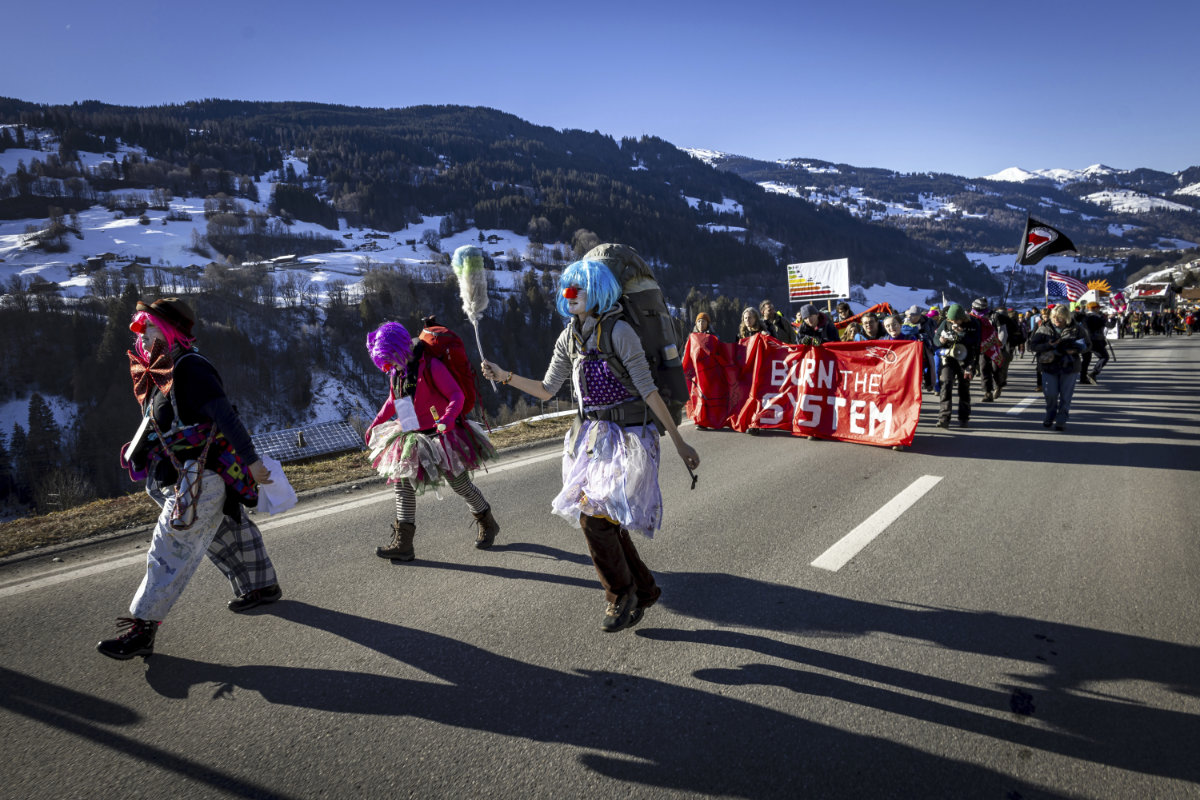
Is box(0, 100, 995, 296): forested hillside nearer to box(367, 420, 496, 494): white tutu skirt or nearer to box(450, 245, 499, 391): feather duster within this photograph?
box(367, 420, 496, 494): white tutu skirt

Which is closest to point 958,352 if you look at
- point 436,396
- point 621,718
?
point 436,396

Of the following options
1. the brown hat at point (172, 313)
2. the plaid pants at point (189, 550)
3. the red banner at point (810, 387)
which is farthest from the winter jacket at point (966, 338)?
the brown hat at point (172, 313)

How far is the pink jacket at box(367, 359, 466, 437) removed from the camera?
439cm

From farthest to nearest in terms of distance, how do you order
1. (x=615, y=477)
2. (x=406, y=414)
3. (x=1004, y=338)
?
(x=1004, y=338), (x=406, y=414), (x=615, y=477)

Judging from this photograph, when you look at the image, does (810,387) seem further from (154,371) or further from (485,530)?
(154,371)

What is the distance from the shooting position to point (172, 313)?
327 centimetres

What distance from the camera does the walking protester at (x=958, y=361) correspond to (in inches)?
352

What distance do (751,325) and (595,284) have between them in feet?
24.3

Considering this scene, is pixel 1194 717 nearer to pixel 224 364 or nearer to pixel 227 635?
pixel 227 635

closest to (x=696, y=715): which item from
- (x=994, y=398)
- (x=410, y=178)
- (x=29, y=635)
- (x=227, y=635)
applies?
(x=227, y=635)

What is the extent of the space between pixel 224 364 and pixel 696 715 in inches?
3576

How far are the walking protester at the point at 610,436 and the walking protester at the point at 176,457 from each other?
58.4 inches

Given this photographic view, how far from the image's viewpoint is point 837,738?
2500 millimetres

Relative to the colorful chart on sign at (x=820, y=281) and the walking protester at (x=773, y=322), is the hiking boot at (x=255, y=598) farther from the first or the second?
the colorful chart on sign at (x=820, y=281)
